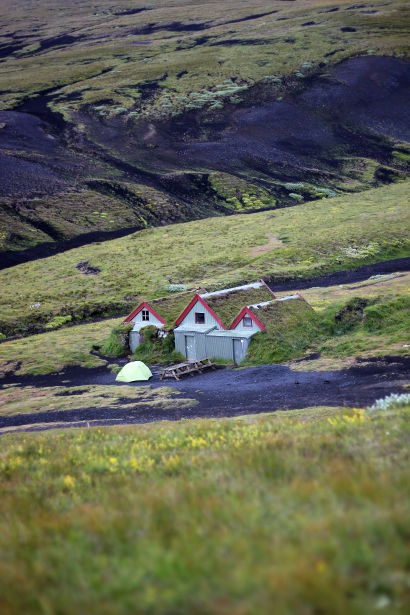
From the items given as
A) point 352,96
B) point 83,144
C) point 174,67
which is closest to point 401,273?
point 83,144

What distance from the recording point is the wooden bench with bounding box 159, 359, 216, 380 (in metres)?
46.6

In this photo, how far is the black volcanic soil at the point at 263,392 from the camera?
33656 millimetres

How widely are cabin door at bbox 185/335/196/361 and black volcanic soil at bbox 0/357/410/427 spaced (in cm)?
556

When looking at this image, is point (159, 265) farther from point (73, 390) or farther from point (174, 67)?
point (174, 67)

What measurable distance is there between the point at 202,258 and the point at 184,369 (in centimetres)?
4943

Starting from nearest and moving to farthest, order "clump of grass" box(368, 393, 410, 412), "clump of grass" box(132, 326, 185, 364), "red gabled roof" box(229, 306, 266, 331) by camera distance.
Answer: "clump of grass" box(368, 393, 410, 412) → "red gabled roof" box(229, 306, 266, 331) → "clump of grass" box(132, 326, 185, 364)

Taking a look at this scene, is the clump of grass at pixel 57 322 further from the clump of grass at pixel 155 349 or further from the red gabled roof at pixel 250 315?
the red gabled roof at pixel 250 315

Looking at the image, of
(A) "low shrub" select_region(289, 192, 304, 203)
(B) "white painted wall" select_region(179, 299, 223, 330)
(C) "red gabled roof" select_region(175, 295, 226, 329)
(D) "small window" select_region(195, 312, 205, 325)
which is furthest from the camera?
(A) "low shrub" select_region(289, 192, 304, 203)

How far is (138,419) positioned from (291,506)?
27.9 m

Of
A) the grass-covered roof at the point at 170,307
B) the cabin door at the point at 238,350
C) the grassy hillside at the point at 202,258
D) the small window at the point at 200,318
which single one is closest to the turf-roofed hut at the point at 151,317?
the grass-covered roof at the point at 170,307

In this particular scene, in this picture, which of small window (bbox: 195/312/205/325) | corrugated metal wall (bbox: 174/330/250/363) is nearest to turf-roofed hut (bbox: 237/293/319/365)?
corrugated metal wall (bbox: 174/330/250/363)

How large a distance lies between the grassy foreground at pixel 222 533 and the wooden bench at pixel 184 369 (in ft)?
116

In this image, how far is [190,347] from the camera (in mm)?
50906

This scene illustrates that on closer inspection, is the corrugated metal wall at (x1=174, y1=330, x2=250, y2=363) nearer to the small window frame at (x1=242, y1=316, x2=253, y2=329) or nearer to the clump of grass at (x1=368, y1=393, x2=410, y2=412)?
the small window frame at (x1=242, y1=316, x2=253, y2=329)
